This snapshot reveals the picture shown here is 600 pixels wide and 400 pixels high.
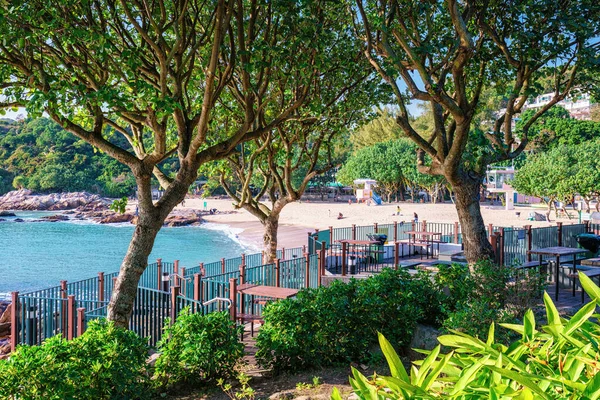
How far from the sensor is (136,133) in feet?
32.6

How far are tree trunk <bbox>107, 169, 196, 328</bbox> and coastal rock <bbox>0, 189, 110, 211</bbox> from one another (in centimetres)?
8694

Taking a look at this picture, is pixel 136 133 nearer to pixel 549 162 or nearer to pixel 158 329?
pixel 158 329

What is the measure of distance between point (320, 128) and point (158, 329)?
7.98 meters

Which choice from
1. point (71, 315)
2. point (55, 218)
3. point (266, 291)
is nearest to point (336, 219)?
point (55, 218)

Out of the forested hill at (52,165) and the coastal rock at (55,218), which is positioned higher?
the forested hill at (52,165)

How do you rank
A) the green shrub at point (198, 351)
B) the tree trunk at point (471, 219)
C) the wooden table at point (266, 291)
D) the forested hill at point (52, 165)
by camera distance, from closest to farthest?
1. the green shrub at point (198, 351)
2. the wooden table at point (266, 291)
3. the tree trunk at point (471, 219)
4. the forested hill at point (52, 165)

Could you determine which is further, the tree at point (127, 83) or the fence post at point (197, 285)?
the fence post at point (197, 285)

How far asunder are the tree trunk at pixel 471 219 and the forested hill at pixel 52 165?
298 feet

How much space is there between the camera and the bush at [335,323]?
628cm

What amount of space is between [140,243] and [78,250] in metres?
41.5

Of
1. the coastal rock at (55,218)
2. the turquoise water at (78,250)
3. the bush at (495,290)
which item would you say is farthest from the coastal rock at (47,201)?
the bush at (495,290)

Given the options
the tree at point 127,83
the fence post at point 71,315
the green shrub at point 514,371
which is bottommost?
the fence post at point 71,315

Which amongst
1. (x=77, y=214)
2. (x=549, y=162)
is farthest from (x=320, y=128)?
(x=77, y=214)

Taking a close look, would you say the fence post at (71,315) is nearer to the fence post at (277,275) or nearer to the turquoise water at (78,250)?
the fence post at (277,275)
